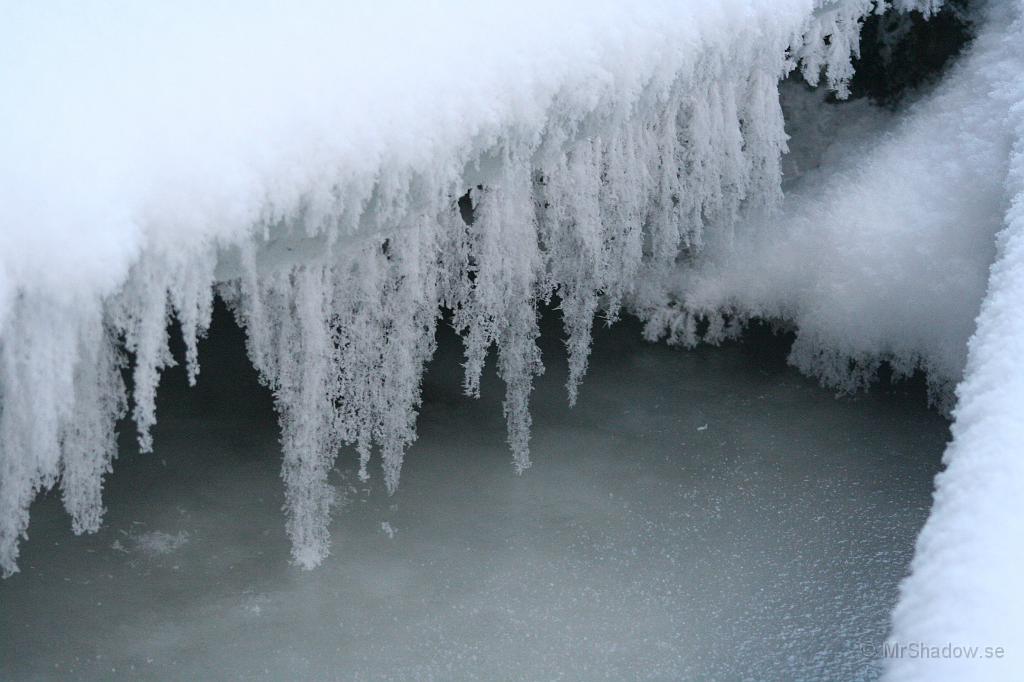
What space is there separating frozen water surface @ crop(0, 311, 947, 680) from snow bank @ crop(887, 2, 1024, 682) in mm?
605

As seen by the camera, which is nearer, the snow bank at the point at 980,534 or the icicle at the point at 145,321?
the snow bank at the point at 980,534

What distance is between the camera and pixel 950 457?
1381mm

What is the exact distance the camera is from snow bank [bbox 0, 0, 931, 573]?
144 cm

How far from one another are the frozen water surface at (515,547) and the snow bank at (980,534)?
61 centimetres

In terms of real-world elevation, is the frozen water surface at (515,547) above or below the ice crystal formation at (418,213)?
below

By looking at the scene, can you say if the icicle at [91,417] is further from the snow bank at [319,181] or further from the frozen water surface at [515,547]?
the frozen water surface at [515,547]

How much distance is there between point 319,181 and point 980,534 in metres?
0.96

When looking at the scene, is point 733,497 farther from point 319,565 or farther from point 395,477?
point 319,565

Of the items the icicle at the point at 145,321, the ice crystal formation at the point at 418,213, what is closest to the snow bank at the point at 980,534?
the ice crystal formation at the point at 418,213

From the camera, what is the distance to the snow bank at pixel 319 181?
1.44 m

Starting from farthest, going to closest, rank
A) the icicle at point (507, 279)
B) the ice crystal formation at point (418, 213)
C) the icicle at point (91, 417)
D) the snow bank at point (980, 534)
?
the icicle at point (507, 279) < the icicle at point (91, 417) < the ice crystal formation at point (418, 213) < the snow bank at point (980, 534)

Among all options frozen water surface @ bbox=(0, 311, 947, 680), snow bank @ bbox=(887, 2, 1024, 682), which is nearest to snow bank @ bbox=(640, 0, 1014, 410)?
frozen water surface @ bbox=(0, 311, 947, 680)

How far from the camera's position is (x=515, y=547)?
2.10 meters

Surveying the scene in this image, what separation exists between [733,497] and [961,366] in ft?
2.20
